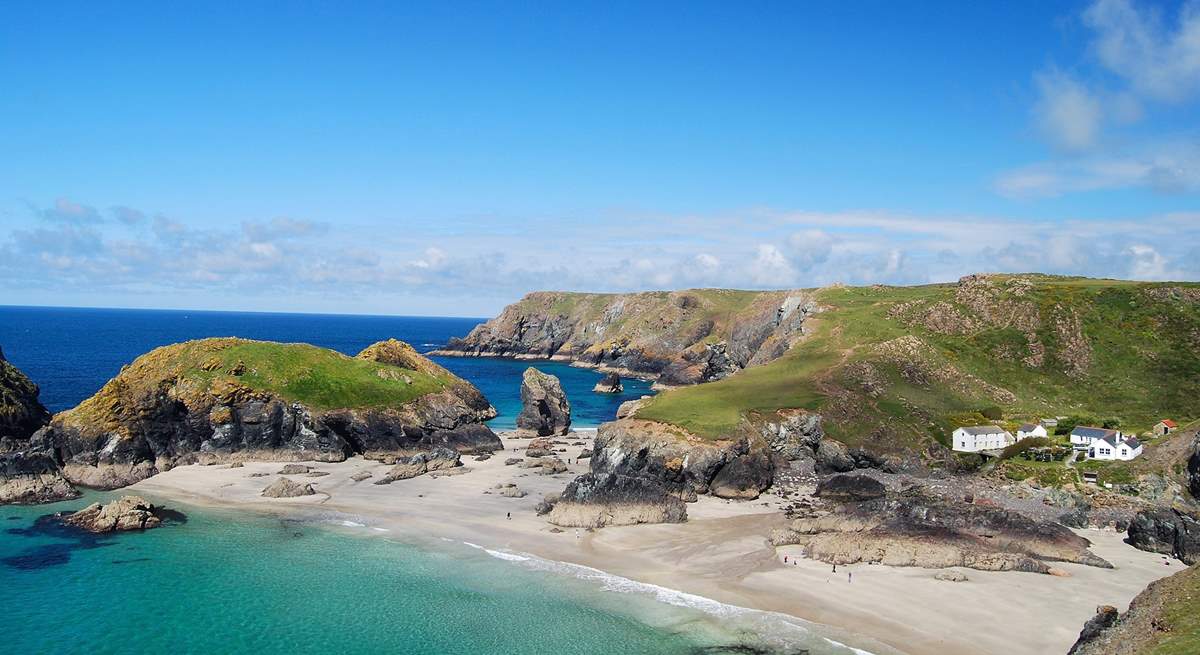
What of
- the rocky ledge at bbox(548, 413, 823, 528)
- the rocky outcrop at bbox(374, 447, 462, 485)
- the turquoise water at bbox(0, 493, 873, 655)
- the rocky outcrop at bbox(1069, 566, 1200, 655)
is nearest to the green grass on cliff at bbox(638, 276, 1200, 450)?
the rocky ledge at bbox(548, 413, 823, 528)

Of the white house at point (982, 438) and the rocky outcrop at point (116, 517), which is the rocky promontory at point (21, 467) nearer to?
the rocky outcrop at point (116, 517)

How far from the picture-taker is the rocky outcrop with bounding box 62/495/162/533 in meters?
51.2

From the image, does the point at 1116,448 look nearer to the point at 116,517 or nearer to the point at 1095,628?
the point at 1095,628

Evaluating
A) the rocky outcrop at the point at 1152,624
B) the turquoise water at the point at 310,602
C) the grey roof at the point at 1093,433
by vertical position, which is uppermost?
the grey roof at the point at 1093,433

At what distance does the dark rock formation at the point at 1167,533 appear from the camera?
46.0 m

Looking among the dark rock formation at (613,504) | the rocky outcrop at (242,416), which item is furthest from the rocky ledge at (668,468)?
the rocky outcrop at (242,416)

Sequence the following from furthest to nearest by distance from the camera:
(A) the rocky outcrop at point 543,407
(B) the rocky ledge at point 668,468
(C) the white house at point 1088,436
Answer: (A) the rocky outcrop at point 543,407 → (C) the white house at point 1088,436 → (B) the rocky ledge at point 668,468

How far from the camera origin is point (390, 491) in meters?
65.1

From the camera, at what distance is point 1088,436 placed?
6606 cm

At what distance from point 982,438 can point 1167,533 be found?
940 inches

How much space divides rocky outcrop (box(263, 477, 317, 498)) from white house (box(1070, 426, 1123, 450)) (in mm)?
71168

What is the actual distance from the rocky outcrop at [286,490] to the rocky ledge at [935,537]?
40.6 m

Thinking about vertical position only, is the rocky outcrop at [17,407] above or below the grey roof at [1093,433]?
below

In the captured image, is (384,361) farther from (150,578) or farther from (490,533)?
(150,578)
